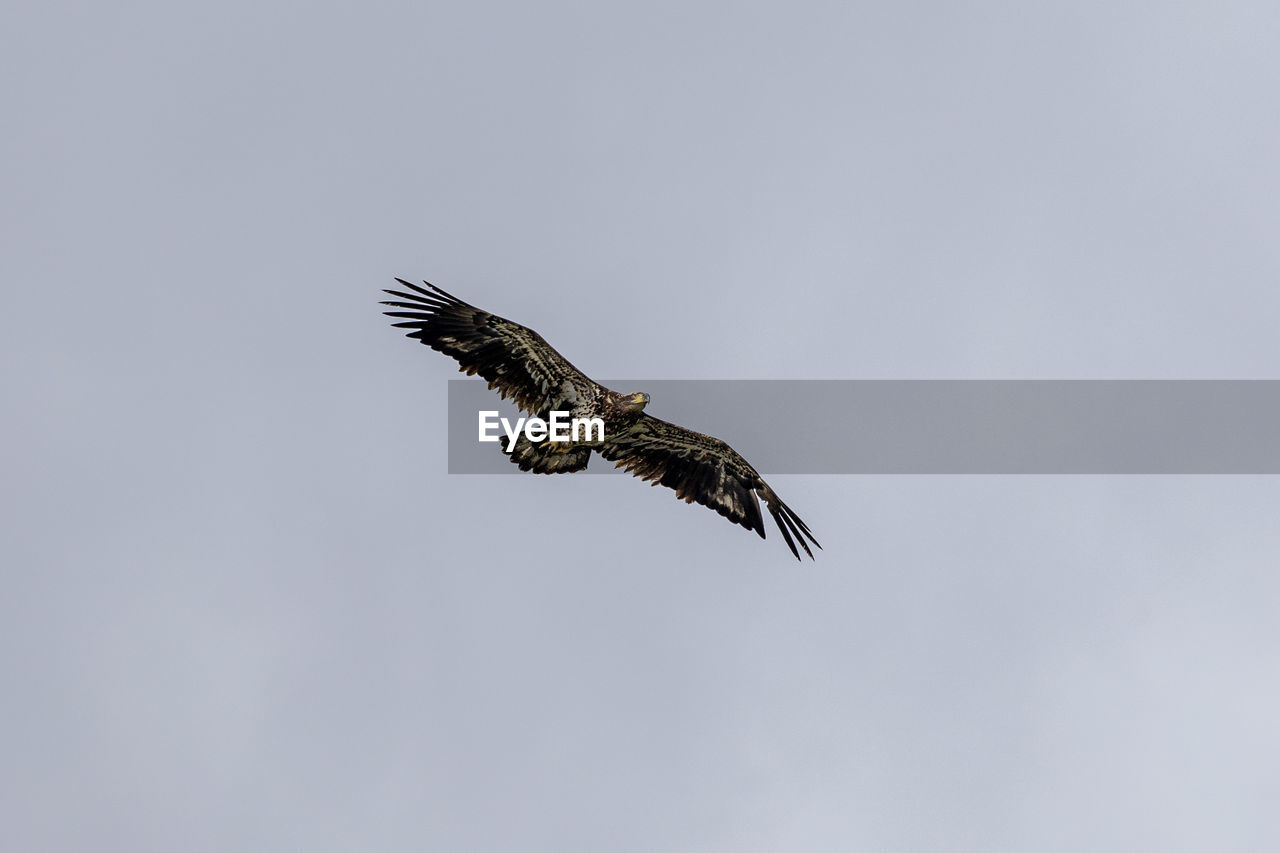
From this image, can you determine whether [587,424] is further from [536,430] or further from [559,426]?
[536,430]

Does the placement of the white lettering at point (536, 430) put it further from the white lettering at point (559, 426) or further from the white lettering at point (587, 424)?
the white lettering at point (587, 424)

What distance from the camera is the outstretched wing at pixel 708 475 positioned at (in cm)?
3475

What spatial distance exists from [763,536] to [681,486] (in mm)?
2273

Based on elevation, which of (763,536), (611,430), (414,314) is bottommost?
(763,536)

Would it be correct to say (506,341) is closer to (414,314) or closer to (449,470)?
(414,314)

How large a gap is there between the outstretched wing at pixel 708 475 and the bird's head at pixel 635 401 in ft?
7.39

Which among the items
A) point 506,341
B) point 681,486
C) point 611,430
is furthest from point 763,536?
point 506,341

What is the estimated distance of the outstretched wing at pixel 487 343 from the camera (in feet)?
104

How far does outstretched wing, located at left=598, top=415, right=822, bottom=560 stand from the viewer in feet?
114

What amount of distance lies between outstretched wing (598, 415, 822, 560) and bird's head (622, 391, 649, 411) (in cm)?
225

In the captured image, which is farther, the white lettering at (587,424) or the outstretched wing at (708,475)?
the outstretched wing at (708,475)

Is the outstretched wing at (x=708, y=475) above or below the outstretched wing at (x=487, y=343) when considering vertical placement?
below

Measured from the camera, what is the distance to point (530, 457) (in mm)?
32719

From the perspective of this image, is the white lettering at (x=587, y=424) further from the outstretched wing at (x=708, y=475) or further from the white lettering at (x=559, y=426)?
the outstretched wing at (x=708, y=475)
